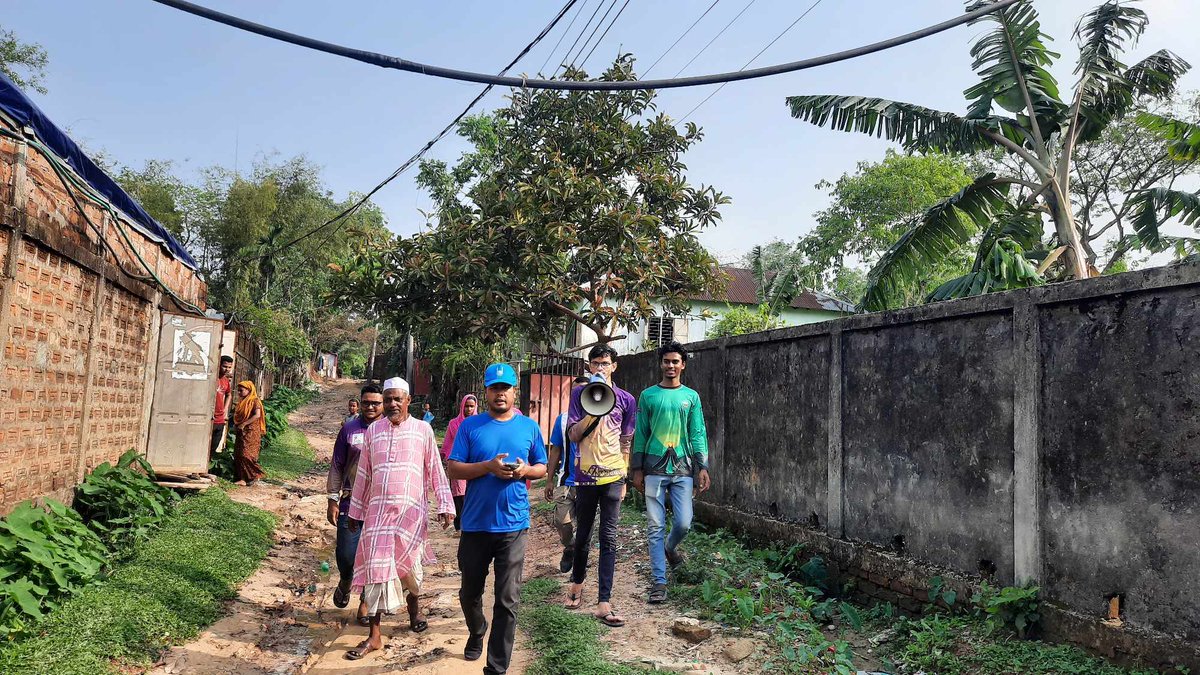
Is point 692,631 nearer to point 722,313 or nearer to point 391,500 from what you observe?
point 391,500

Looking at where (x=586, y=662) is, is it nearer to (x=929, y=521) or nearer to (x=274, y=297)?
(x=929, y=521)

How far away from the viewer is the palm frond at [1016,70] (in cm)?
948

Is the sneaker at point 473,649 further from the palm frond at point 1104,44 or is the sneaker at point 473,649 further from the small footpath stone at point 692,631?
the palm frond at point 1104,44

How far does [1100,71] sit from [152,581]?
1169cm

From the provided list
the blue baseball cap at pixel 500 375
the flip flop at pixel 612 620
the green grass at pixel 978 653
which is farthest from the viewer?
the flip flop at pixel 612 620

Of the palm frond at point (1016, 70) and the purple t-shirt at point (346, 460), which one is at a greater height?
the palm frond at point (1016, 70)

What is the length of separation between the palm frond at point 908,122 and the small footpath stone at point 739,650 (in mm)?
8063

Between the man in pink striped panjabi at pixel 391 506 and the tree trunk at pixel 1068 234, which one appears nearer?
the man in pink striped panjabi at pixel 391 506

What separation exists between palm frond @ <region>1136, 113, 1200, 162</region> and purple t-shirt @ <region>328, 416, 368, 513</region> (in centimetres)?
854

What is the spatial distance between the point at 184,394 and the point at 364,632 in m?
5.66

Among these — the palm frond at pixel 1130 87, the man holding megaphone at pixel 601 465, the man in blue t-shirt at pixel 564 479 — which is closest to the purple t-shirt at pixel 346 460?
the man in blue t-shirt at pixel 564 479

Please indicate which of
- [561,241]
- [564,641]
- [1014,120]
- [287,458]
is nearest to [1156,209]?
[1014,120]

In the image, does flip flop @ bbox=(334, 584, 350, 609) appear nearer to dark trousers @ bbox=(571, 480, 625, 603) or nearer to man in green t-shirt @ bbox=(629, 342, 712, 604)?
dark trousers @ bbox=(571, 480, 625, 603)

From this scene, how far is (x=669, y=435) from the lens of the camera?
5910 mm
